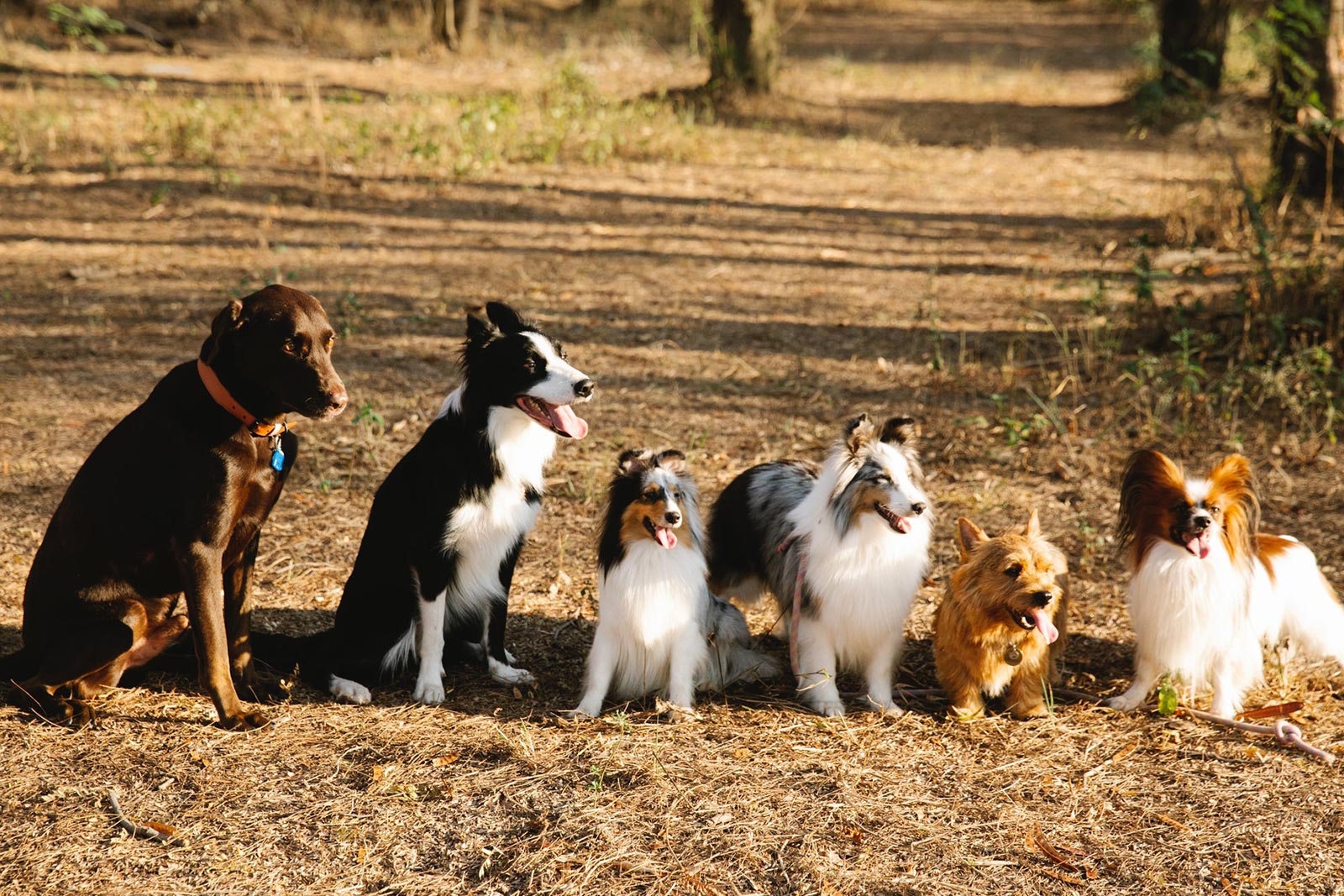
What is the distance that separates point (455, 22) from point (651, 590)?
16377 mm

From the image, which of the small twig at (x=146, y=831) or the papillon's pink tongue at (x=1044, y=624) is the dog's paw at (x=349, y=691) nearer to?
the small twig at (x=146, y=831)

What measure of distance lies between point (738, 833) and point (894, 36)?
21.6 metres

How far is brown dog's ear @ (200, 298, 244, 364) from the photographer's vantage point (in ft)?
12.3

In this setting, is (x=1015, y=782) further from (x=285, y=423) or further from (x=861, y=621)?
(x=285, y=423)

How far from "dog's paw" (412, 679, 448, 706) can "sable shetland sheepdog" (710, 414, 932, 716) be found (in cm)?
141

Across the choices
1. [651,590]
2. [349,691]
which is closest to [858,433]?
[651,590]

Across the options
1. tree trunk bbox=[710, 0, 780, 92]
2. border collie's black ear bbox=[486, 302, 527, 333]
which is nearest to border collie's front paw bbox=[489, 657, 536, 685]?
border collie's black ear bbox=[486, 302, 527, 333]

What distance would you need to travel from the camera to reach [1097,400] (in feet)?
24.2

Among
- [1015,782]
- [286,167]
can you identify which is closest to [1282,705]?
[1015,782]

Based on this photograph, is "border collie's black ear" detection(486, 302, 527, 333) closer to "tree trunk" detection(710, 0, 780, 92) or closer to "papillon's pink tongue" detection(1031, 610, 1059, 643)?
"papillon's pink tongue" detection(1031, 610, 1059, 643)

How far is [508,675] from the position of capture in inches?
186

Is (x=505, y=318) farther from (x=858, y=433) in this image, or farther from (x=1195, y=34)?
(x=1195, y=34)

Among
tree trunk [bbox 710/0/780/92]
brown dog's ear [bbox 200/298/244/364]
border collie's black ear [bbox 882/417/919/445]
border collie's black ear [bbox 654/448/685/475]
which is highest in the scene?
tree trunk [bbox 710/0/780/92]

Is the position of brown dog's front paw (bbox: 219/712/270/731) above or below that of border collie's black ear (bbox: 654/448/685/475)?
below
